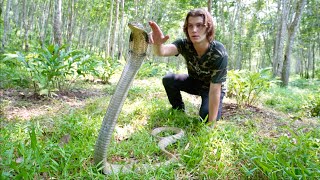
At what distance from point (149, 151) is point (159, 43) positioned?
1.05 metres

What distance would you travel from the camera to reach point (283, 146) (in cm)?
232

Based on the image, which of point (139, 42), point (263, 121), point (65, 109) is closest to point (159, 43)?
point (139, 42)

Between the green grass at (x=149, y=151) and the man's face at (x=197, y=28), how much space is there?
39.7 inches

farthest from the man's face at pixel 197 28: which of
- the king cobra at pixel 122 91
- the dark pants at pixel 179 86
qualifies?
the king cobra at pixel 122 91

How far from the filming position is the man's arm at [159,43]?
6.87 ft

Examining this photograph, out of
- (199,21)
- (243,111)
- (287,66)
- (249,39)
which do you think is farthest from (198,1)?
(199,21)

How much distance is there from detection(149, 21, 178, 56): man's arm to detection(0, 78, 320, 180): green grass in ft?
3.07

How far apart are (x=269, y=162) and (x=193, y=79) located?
6.01 feet

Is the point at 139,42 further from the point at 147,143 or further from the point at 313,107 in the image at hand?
the point at 313,107

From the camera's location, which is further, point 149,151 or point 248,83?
point 248,83

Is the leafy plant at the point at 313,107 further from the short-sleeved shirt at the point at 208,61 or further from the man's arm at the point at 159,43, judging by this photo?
the man's arm at the point at 159,43

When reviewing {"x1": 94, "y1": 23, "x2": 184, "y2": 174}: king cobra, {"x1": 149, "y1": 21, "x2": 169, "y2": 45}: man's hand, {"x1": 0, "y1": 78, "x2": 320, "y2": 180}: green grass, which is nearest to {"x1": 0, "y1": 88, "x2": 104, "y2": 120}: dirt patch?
{"x1": 0, "y1": 78, "x2": 320, "y2": 180}: green grass

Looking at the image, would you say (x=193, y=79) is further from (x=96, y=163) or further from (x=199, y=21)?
(x=96, y=163)

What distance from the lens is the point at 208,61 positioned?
316 centimetres
